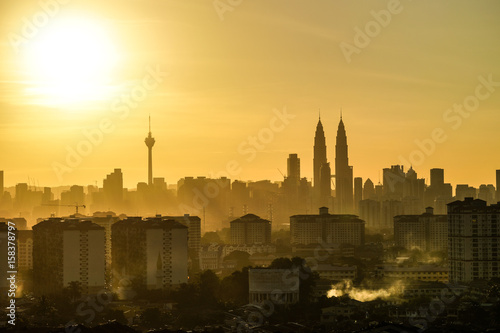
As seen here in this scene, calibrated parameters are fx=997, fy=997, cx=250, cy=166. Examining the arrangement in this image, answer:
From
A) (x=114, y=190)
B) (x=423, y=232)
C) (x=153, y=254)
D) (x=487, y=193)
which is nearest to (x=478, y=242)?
(x=153, y=254)

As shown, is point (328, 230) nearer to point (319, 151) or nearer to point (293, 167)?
point (293, 167)

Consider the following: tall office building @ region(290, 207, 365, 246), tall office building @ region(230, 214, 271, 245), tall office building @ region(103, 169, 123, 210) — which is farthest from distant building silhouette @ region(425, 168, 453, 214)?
tall office building @ region(103, 169, 123, 210)

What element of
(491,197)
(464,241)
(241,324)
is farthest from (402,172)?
(241,324)

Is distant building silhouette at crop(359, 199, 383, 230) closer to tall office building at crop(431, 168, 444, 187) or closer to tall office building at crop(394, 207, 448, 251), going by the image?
tall office building at crop(431, 168, 444, 187)

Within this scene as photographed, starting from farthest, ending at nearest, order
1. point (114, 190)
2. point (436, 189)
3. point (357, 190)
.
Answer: point (357, 190) < point (436, 189) < point (114, 190)

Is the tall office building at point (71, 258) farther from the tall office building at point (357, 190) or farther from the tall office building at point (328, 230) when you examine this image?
the tall office building at point (357, 190)

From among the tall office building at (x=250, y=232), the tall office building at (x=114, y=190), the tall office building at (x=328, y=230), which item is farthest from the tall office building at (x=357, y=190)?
the tall office building at (x=250, y=232)
